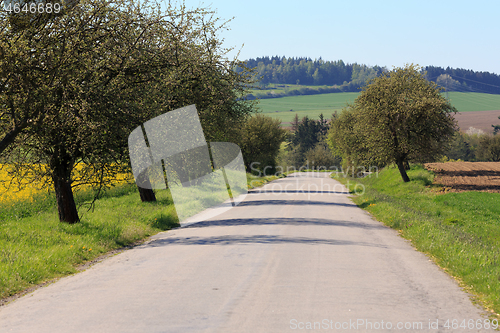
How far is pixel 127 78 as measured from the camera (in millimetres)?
13141

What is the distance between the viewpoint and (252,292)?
22.3 ft

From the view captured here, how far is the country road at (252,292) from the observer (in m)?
5.45

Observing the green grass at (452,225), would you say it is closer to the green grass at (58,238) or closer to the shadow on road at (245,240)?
the shadow on road at (245,240)

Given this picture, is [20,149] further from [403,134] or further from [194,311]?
[403,134]

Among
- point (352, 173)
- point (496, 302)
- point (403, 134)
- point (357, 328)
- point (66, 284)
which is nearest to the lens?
point (357, 328)

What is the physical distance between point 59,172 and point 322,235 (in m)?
8.29

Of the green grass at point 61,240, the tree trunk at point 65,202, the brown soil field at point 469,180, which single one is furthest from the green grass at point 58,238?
the brown soil field at point 469,180

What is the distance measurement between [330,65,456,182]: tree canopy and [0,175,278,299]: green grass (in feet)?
77.6

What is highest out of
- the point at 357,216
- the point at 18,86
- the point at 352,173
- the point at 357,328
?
the point at 18,86

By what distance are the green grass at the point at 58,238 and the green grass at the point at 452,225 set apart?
7.59 m

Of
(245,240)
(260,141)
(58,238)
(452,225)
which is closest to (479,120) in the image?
(260,141)

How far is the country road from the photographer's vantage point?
17.9 feet

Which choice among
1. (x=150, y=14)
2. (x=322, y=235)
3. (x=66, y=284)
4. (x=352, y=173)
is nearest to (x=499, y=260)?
(x=322, y=235)

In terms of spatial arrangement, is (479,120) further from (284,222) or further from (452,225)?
(284,222)
